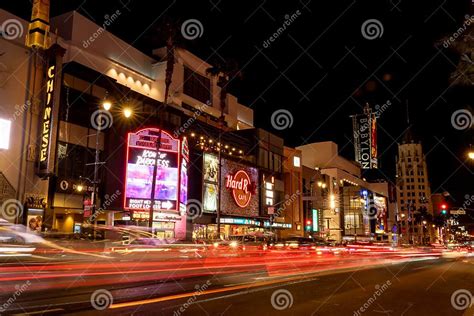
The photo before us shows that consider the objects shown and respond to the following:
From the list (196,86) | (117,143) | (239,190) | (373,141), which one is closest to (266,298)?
(117,143)

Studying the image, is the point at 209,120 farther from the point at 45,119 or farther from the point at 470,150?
the point at 470,150

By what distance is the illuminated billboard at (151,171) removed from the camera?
38.5 meters

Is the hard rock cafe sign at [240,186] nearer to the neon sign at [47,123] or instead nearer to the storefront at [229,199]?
the storefront at [229,199]

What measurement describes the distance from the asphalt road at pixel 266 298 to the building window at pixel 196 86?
37939mm

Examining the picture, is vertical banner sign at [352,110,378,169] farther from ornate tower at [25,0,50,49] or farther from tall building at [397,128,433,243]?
tall building at [397,128,433,243]

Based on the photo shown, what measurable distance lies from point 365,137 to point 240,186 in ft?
86.5

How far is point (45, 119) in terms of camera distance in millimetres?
31422

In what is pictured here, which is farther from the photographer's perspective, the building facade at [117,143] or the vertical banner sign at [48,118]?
the building facade at [117,143]

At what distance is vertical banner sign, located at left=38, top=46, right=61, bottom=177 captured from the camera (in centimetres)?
3078

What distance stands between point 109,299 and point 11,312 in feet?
7.69

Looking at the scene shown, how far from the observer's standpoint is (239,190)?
174 ft

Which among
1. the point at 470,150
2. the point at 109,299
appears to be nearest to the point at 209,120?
the point at 470,150

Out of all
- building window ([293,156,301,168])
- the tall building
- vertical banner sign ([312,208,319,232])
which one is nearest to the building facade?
building window ([293,156,301,168])

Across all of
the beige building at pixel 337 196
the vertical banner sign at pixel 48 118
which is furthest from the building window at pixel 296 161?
the vertical banner sign at pixel 48 118
